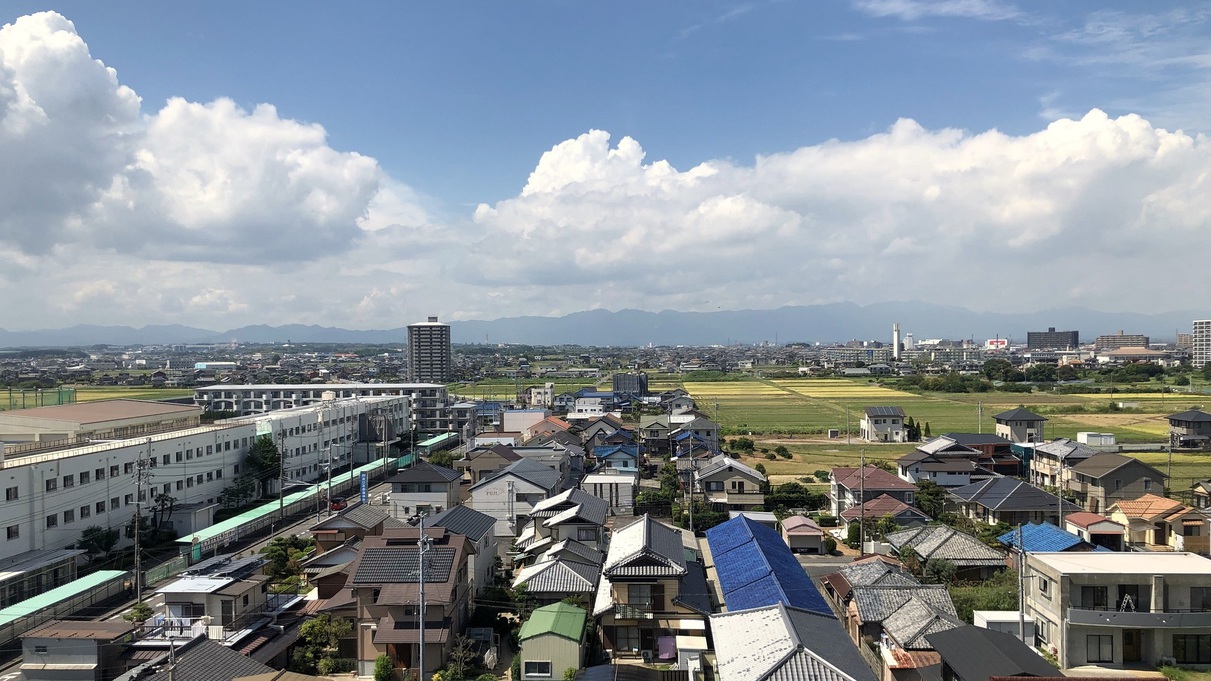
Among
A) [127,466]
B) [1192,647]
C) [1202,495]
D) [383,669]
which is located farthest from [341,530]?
[1202,495]

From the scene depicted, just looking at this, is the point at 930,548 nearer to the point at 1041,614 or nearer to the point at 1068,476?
the point at 1041,614

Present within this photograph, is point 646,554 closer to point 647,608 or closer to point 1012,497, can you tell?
point 647,608

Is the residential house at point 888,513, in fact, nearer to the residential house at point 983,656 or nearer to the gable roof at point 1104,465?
the gable roof at point 1104,465

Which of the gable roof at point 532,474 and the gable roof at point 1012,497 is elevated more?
the gable roof at point 532,474

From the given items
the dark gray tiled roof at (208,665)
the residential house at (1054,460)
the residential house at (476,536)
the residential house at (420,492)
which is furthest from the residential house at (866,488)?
the dark gray tiled roof at (208,665)

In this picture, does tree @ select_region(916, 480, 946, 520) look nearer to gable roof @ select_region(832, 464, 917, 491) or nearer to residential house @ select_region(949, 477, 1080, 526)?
gable roof @ select_region(832, 464, 917, 491)
